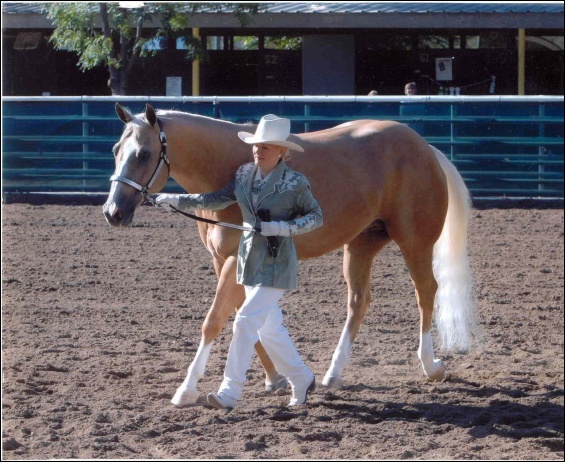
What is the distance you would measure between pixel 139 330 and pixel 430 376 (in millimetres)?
2210

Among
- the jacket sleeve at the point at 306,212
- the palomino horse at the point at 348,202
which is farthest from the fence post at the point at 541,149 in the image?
the jacket sleeve at the point at 306,212

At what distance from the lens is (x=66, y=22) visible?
696 inches

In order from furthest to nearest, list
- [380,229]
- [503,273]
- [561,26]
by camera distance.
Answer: [561,26] → [503,273] → [380,229]

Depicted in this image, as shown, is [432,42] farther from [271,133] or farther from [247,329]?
[247,329]

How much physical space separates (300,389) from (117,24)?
14.0m

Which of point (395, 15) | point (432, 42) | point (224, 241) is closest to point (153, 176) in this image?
point (224, 241)

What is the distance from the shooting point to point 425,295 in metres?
5.92

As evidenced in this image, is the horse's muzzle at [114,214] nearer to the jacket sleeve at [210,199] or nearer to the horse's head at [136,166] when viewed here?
the horse's head at [136,166]

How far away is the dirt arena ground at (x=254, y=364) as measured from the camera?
14.6 ft

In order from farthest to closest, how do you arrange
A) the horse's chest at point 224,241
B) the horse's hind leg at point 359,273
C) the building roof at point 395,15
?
the building roof at point 395,15
the horse's hind leg at point 359,273
the horse's chest at point 224,241

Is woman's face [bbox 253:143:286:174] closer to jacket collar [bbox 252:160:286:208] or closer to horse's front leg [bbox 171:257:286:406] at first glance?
jacket collar [bbox 252:160:286:208]

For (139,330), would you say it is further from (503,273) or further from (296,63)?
(296,63)

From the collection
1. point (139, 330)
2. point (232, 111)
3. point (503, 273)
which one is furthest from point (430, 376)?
point (232, 111)

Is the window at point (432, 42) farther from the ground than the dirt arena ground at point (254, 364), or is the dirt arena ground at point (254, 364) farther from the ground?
the window at point (432, 42)
